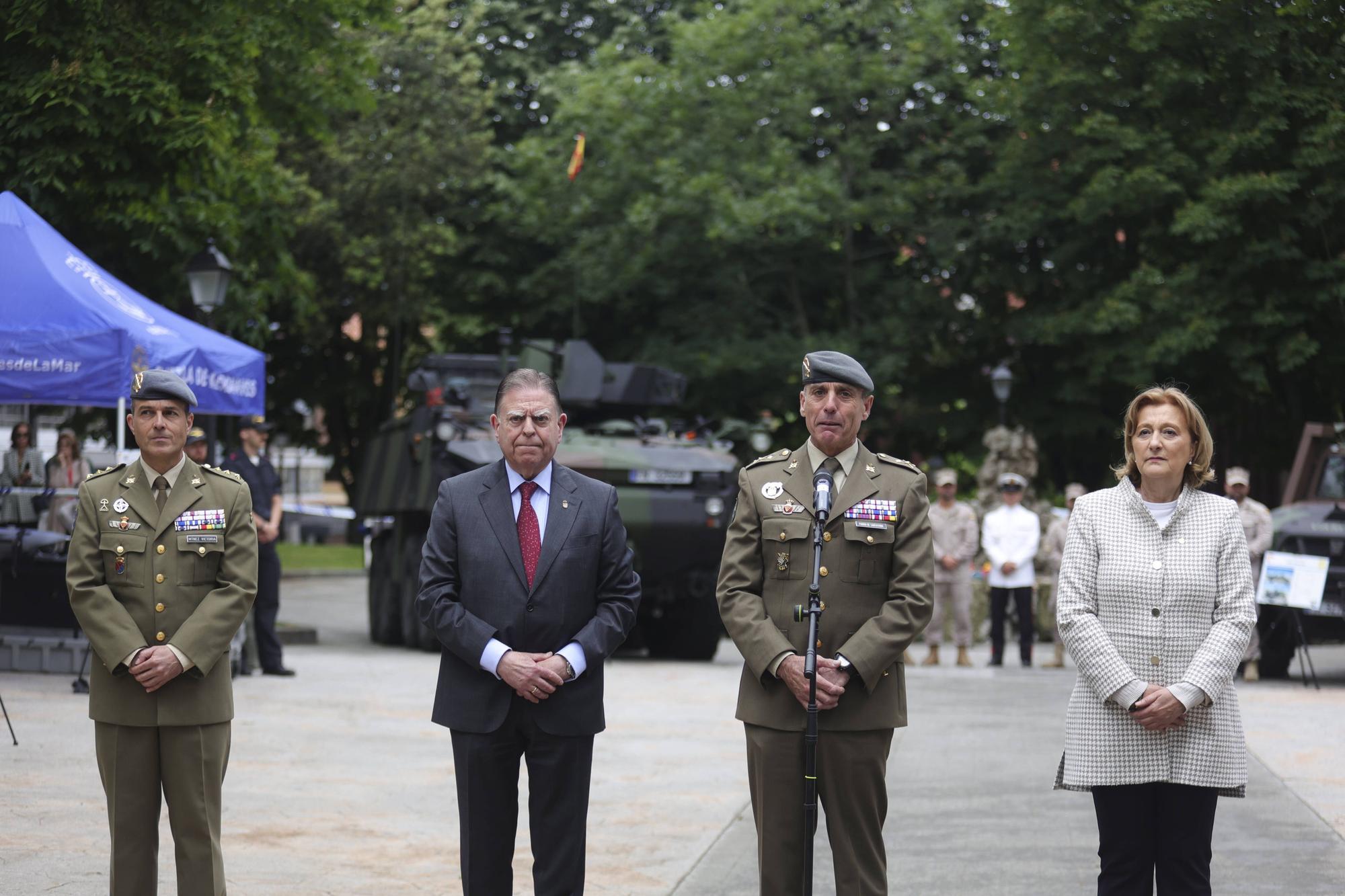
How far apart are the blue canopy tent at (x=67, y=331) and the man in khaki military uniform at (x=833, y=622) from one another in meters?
7.22

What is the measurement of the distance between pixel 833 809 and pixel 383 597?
600 inches

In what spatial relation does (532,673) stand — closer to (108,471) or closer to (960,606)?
(108,471)

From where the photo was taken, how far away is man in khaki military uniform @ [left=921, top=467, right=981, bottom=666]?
690 inches

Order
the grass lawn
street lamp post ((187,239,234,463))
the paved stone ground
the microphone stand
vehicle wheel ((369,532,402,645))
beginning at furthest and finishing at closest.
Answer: the grass lawn < vehicle wheel ((369,532,402,645)) < street lamp post ((187,239,234,463)) < the paved stone ground < the microphone stand

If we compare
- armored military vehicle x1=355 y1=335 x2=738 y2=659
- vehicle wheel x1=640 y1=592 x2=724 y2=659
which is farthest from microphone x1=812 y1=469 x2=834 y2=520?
A: vehicle wheel x1=640 y1=592 x2=724 y2=659

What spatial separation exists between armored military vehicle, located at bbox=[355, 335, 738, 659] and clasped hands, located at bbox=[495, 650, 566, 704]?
11.5 m

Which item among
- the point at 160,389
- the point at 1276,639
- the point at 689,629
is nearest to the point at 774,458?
the point at 160,389

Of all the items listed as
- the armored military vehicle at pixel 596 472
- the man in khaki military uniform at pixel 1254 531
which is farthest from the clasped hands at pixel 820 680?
the man in khaki military uniform at pixel 1254 531

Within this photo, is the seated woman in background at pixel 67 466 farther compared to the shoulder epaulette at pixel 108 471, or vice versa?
the seated woman in background at pixel 67 466

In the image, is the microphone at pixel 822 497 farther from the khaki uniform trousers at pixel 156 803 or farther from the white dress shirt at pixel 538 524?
the khaki uniform trousers at pixel 156 803

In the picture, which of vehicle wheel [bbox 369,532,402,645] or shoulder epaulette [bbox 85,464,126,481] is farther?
vehicle wheel [bbox 369,532,402,645]

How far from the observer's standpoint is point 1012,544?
17.2 metres

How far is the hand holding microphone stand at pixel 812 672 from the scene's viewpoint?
5.13m

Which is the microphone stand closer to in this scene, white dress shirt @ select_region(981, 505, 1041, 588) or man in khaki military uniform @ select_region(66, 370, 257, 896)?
man in khaki military uniform @ select_region(66, 370, 257, 896)
